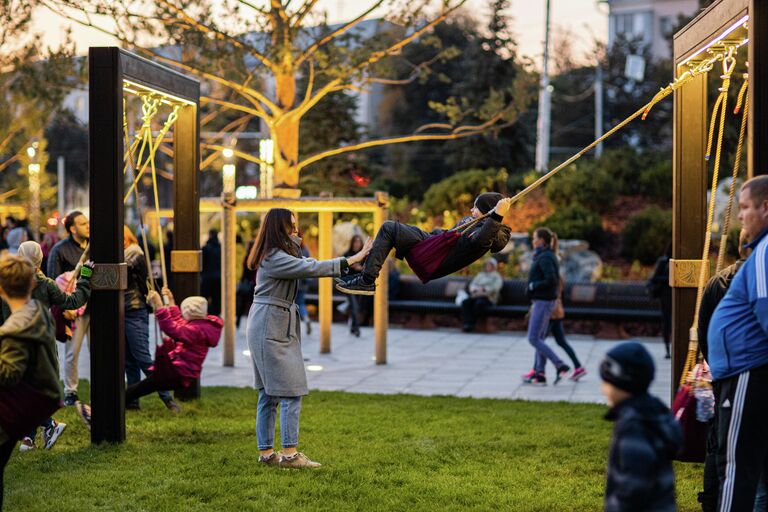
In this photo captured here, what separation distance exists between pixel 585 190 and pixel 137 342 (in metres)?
18.5

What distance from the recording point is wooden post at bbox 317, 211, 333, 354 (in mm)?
15047

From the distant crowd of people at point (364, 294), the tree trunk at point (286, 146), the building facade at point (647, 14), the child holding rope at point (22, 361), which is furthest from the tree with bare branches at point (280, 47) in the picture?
the building facade at point (647, 14)

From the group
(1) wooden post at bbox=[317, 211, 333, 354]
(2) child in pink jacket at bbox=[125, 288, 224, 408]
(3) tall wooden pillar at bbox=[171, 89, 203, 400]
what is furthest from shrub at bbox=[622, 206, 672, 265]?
(2) child in pink jacket at bbox=[125, 288, 224, 408]

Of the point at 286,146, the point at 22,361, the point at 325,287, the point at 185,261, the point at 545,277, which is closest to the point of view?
the point at 22,361

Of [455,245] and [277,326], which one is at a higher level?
[455,245]

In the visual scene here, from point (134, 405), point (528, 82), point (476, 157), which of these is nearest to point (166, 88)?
point (134, 405)

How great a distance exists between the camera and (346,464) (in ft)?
24.9

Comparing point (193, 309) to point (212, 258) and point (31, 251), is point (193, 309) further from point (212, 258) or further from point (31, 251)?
point (212, 258)

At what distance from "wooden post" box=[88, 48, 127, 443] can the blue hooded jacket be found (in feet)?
16.9

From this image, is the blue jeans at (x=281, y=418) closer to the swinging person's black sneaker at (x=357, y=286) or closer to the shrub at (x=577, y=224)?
the swinging person's black sneaker at (x=357, y=286)

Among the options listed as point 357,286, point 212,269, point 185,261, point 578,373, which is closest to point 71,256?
point 185,261

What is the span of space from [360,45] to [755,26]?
11.2 metres

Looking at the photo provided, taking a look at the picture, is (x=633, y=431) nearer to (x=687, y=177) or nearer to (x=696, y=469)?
(x=696, y=469)

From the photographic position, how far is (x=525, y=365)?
14406 millimetres
